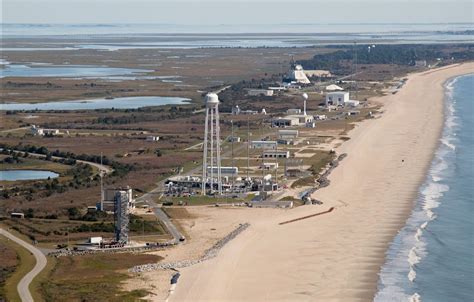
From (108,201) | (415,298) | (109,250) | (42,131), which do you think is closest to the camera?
(415,298)

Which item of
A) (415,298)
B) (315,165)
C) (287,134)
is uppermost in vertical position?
(287,134)

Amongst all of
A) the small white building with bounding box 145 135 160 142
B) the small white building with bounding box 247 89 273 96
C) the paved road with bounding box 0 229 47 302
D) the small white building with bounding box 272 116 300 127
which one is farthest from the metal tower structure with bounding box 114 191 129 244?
the small white building with bounding box 247 89 273 96

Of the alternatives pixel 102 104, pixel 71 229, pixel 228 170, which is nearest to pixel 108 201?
pixel 71 229

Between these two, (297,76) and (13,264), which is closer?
(13,264)

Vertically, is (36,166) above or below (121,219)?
below

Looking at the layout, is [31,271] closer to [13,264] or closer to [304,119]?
[13,264]

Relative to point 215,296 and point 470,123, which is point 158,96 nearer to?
point 470,123

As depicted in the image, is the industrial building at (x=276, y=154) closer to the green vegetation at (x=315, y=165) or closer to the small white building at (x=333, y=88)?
the green vegetation at (x=315, y=165)
